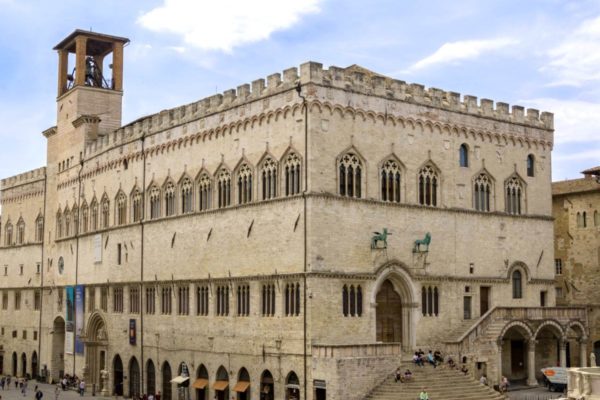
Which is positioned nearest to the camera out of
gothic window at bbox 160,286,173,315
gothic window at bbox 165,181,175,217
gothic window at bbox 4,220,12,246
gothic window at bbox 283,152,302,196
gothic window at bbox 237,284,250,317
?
gothic window at bbox 283,152,302,196

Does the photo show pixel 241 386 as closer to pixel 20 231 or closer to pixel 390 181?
pixel 390 181

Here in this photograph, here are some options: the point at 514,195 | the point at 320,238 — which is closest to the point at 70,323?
the point at 320,238

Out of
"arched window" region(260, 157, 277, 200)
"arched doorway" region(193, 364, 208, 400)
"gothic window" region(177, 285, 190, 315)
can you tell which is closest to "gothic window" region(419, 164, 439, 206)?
"arched window" region(260, 157, 277, 200)

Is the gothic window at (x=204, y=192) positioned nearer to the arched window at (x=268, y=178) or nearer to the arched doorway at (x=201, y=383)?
the arched window at (x=268, y=178)

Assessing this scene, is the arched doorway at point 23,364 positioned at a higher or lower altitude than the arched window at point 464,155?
lower

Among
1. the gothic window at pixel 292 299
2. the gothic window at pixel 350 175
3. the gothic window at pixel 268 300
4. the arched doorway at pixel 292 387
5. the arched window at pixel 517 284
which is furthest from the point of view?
the arched window at pixel 517 284

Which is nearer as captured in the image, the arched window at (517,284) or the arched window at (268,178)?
the arched window at (268,178)

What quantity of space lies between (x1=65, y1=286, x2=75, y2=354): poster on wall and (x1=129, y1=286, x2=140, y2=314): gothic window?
9427 mm

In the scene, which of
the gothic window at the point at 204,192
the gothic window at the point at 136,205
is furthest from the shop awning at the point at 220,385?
the gothic window at the point at 136,205

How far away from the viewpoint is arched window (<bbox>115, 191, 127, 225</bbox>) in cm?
5922

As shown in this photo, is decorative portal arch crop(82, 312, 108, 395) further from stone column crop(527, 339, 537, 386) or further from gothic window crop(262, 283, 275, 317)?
stone column crop(527, 339, 537, 386)

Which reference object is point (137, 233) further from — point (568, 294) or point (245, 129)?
point (568, 294)

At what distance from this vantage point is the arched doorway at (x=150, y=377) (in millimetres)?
54312

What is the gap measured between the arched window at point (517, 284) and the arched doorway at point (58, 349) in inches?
1356
